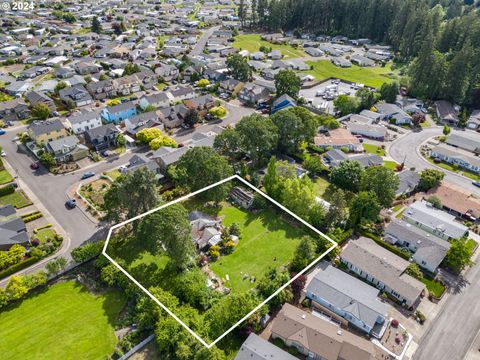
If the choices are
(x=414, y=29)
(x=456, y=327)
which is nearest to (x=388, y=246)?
(x=456, y=327)

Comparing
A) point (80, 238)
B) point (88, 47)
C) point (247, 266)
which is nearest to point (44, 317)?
point (80, 238)

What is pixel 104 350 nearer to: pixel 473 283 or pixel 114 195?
pixel 114 195

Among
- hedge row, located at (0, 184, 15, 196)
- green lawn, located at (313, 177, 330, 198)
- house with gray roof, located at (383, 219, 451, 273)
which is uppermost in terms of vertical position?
house with gray roof, located at (383, 219, 451, 273)

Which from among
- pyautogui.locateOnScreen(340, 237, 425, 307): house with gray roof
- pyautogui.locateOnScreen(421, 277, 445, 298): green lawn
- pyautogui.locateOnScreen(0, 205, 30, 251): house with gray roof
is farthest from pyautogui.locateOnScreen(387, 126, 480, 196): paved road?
pyautogui.locateOnScreen(0, 205, 30, 251): house with gray roof

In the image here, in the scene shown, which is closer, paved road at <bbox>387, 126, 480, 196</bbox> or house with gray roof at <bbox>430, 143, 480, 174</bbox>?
paved road at <bbox>387, 126, 480, 196</bbox>

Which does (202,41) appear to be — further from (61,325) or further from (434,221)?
(61,325)

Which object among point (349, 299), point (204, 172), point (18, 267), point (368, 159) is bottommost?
point (18, 267)

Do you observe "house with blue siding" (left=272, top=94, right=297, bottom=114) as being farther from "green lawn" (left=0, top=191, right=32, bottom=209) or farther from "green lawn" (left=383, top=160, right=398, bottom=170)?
"green lawn" (left=0, top=191, right=32, bottom=209)
